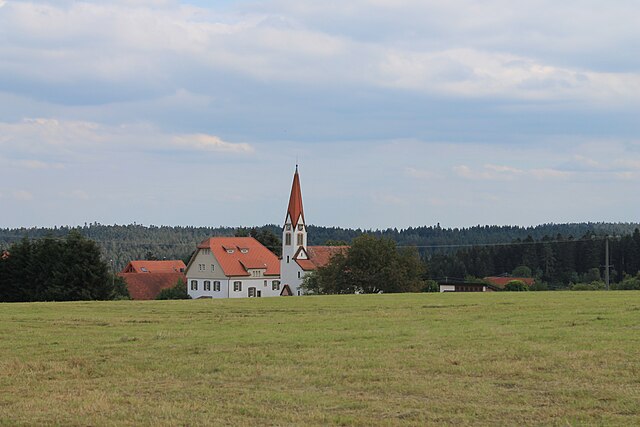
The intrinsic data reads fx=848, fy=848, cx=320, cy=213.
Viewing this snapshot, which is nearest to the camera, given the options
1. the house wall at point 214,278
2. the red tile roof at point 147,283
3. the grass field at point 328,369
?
the grass field at point 328,369

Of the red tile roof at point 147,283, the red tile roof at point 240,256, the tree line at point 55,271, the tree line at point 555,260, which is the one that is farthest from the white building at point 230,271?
the tree line at point 555,260

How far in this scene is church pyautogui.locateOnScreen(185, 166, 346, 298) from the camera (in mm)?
116000

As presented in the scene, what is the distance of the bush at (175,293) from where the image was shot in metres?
108

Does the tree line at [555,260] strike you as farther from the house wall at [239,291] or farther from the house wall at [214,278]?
the house wall at [214,278]

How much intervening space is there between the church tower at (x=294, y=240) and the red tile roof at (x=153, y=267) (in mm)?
26708

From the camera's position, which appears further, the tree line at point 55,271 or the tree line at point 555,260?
the tree line at point 555,260

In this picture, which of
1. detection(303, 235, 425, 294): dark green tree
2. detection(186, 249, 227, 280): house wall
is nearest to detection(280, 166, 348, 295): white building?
detection(186, 249, 227, 280): house wall

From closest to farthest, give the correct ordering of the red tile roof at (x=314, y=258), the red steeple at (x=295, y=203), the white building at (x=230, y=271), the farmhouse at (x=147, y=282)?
1. the farmhouse at (x=147, y=282)
2. the white building at (x=230, y=271)
3. the red tile roof at (x=314, y=258)
4. the red steeple at (x=295, y=203)

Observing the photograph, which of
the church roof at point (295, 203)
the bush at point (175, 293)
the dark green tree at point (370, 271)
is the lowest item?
the bush at point (175, 293)

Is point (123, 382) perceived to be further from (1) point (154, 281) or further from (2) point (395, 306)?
(1) point (154, 281)

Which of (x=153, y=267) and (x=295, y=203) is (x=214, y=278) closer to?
(x=295, y=203)

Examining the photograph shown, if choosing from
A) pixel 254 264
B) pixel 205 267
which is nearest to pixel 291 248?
pixel 254 264

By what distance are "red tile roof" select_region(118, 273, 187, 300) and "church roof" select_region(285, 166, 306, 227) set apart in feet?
58.4

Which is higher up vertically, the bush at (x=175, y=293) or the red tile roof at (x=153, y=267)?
the red tile roof at (x=153, y=267)
